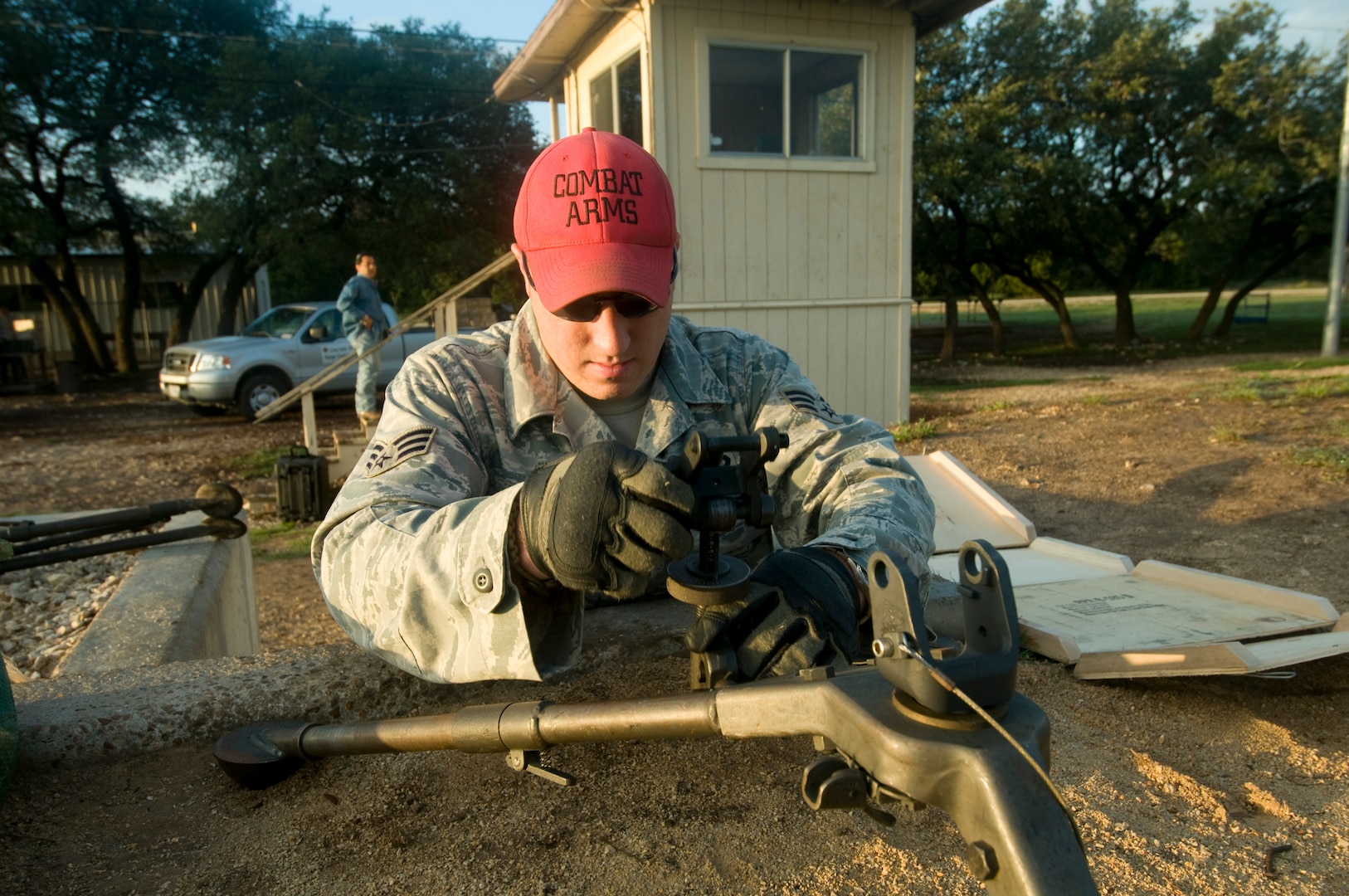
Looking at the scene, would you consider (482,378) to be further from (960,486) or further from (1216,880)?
(960,486)

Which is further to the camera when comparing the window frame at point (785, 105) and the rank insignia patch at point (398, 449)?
the window frame at point (785, 105)

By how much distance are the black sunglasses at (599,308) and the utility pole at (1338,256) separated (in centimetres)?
1436

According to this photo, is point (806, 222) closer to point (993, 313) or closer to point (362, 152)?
point (993, 313)

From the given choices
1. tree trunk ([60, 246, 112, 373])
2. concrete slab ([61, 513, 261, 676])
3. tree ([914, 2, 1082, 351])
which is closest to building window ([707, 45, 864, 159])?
concrete slab ([61, 513, 261, 676])

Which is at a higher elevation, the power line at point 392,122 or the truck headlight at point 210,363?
the power line at point 392,122

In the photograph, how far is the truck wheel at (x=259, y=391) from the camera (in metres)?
11.9

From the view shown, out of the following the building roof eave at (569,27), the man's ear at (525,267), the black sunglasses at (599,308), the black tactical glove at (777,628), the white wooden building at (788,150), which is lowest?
the black tactical glove at (777,628)

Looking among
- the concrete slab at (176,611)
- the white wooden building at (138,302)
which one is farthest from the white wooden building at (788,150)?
the white wooden building at (138,302)

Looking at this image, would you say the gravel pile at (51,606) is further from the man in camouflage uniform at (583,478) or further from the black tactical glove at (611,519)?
the black tactical glove at (611,519)

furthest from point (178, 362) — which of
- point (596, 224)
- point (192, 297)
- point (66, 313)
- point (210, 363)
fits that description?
point (596, 224)

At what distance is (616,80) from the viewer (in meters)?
7.94

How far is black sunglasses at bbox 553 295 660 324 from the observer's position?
1824 millimetres

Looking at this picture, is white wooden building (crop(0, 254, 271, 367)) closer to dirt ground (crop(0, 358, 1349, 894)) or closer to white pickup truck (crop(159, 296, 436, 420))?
white pickup truck (crop(159, 296, 436, 420))

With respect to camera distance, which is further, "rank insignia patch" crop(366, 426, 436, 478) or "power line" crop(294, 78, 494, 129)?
"power line" crop(294, 78, 494, 129)
